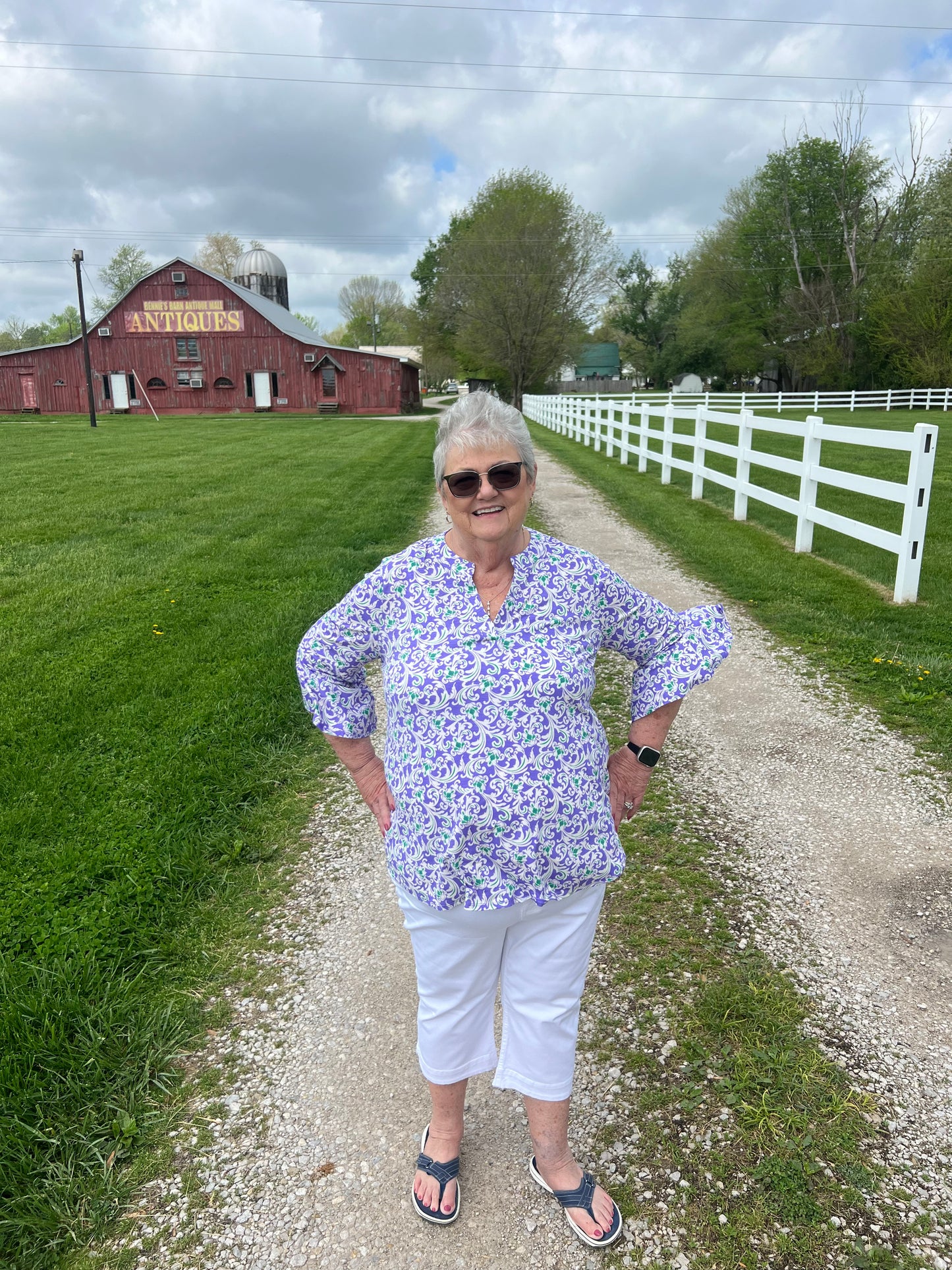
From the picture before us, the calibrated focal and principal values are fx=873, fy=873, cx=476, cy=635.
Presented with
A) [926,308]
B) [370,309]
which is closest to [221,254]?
[370,309]

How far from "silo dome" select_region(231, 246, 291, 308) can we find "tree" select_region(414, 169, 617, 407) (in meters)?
15.5

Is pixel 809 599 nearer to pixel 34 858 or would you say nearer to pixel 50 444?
pixel 34 858

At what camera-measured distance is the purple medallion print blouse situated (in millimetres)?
1768

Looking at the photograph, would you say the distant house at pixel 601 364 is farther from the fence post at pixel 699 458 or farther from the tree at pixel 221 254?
the fence post at pixel 699 458

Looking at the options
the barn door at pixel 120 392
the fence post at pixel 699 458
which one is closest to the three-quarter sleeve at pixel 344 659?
the fence post at pixel 699 458

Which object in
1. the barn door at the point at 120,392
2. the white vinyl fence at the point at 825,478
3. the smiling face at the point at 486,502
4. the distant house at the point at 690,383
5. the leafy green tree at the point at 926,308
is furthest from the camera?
the distant house at the point at 690,383

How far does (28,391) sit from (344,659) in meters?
45.5

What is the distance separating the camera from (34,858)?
3.27m

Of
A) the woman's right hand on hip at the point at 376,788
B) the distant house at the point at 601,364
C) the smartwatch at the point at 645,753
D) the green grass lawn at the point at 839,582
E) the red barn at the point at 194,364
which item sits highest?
the distant house at the point at 601,364

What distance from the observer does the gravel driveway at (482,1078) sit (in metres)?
1.96

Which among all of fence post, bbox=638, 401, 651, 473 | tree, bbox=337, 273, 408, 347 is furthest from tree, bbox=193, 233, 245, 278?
fence post, bbox=638, 401, 651, 473

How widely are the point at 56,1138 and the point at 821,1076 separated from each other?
194 cm

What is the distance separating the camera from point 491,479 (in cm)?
188

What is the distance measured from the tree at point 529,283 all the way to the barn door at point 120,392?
57.1 ft
